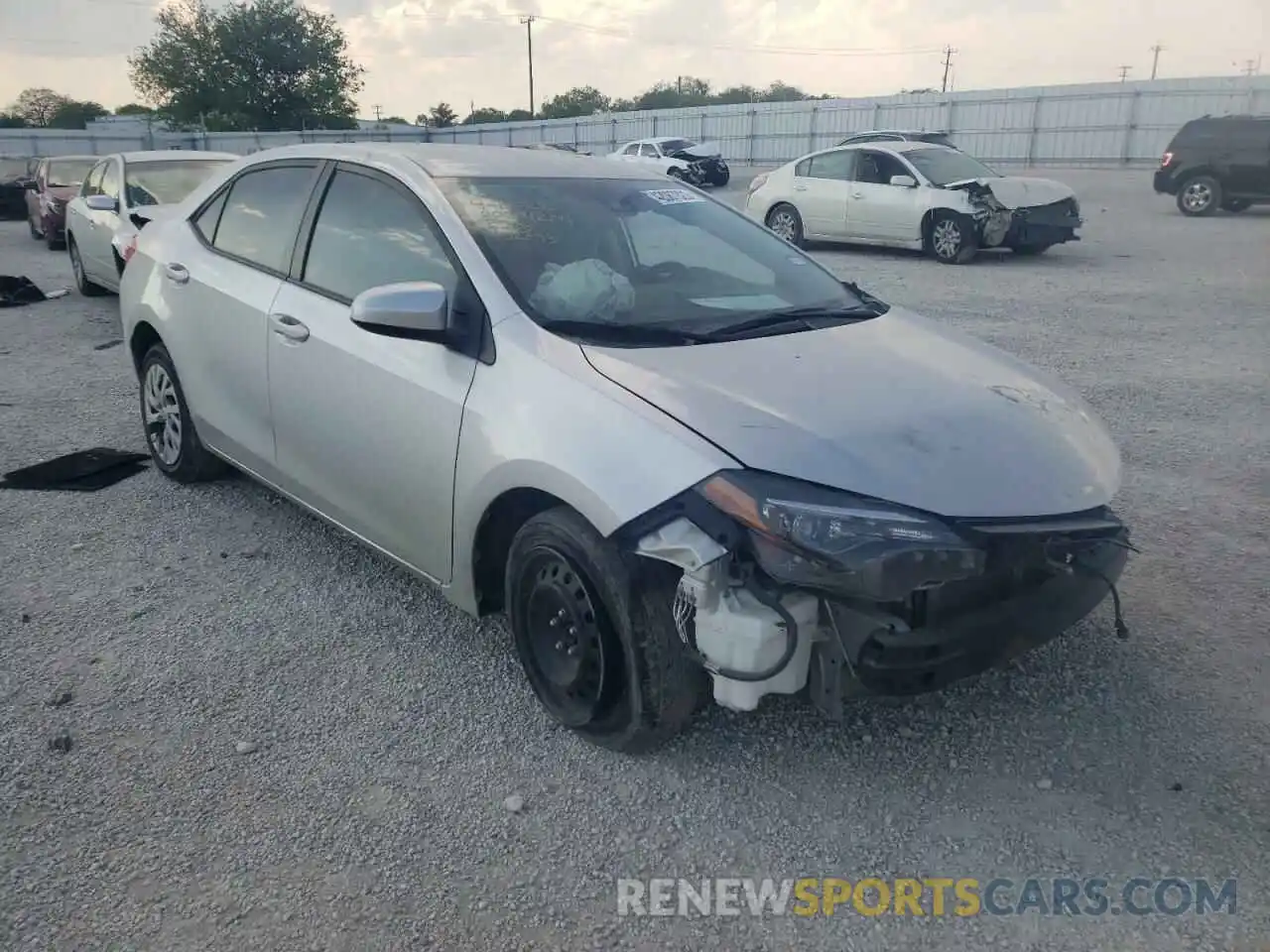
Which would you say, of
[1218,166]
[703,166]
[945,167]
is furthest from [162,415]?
[703,166]

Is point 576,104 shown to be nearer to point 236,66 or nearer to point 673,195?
point 236,66

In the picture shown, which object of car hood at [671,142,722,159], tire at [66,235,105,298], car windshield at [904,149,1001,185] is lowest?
tire at [66,235,105,298]

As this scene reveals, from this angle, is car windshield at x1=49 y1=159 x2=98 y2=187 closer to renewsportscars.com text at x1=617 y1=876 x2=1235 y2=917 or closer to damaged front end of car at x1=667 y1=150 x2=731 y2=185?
damaged front end of car at x1=667 y1=150 x2=731 y2=185

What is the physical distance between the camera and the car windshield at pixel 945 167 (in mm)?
13656

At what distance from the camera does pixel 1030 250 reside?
44.7 ft

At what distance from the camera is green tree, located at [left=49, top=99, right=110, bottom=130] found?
6762cm

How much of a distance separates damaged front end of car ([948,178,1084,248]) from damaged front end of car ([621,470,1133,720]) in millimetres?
11550

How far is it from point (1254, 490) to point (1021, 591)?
312 cm

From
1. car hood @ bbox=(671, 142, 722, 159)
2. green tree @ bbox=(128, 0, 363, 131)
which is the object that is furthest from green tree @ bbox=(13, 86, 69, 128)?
car hood @ bbox=(671, 142, 722, 159)

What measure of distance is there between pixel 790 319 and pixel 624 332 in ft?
2.18

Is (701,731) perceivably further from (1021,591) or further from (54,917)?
(54,917)

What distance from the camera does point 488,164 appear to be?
3.79m

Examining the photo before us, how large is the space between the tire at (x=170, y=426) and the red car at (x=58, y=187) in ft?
39.1

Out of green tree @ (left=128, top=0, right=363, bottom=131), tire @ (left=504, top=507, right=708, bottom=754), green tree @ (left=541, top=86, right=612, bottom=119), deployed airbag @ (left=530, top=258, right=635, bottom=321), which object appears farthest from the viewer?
green tree @ (left=541, top=86, right=612, bottom=119)
